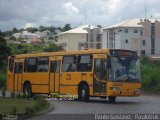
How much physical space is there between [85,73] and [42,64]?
200 inches

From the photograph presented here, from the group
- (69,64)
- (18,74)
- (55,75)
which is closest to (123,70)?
(69,64)

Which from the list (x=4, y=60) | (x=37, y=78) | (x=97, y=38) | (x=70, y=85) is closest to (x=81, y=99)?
(x=70, y=85)

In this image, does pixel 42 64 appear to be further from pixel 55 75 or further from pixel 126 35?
pixel 126 35

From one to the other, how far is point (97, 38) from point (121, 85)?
123692 mm

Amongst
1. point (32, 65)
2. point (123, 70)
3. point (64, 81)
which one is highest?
point (32, 65)

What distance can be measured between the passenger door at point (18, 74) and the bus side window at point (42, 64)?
7.78ft

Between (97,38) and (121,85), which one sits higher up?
(97,38)

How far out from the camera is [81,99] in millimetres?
28094

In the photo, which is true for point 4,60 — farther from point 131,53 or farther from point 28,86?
point 131,53

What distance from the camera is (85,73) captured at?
27.6 metres

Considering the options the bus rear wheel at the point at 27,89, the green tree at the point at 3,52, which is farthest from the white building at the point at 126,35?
the bus rear wheel at the point at 27,89

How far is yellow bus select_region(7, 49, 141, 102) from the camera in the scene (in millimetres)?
26250

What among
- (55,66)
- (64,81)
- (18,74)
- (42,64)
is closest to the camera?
(64,81)

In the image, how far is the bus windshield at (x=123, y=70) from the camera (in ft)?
85.8
